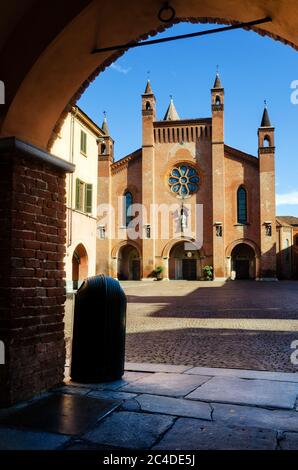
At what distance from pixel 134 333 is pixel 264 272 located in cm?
2731

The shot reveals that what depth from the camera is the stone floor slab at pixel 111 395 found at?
414 cm

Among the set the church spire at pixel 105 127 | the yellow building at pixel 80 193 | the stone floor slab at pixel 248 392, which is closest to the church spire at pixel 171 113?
the church spire at pixel 105 127

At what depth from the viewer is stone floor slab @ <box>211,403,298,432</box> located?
3.35 meters

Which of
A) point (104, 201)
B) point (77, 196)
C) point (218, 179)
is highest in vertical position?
point (218, 179)

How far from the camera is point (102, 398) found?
4.09 metres

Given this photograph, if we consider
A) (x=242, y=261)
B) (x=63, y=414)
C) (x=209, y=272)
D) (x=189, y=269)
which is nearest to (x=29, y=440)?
(x=63, y=414)

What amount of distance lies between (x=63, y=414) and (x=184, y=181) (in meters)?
34.7

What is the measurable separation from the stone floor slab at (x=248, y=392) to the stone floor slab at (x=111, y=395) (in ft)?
1.91

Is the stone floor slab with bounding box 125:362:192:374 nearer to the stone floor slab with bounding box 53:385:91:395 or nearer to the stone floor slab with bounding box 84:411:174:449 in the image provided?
the stone floor slab with bounding box 53:385:91:395

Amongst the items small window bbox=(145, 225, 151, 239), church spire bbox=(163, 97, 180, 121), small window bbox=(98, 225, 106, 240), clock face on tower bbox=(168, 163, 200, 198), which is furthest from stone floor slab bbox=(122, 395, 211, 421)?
church spire bbox=(163, 97, 180, 121)

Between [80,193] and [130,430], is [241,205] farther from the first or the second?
[130,430]

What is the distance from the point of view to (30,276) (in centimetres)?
416

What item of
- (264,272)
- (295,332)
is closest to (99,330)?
(295,332)
